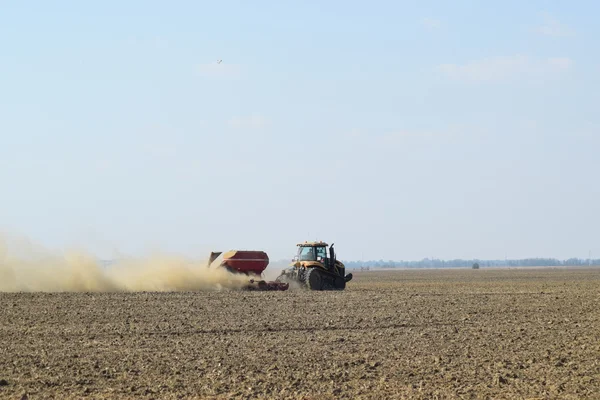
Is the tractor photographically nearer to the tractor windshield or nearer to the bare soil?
the tractor windshield

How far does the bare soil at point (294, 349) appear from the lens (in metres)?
14.7

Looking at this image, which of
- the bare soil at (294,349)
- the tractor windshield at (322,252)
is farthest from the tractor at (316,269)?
the bare soil at (294,349)

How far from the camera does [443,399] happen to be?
13.9 metres

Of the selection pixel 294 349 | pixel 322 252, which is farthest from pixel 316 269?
pixel 294 349

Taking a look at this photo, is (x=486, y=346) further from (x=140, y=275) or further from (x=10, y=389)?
(x=140, y=275)

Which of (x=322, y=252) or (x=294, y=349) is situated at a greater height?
(x=322, y=252)

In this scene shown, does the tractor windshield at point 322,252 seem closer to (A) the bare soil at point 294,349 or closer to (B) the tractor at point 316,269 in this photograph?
(B) the tractor at point 316,269

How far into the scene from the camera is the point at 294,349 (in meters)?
19.0

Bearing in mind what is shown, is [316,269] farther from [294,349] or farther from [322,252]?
[294,349]

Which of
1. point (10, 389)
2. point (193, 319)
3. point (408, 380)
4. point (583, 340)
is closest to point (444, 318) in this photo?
point (583, 340)

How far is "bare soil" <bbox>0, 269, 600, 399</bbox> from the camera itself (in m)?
14.7

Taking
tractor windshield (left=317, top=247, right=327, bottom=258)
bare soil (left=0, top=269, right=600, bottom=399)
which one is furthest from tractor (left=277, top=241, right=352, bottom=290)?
bare soil (left=0, top=269, right=600, bottom=399)

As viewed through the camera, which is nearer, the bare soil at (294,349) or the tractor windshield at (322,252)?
the bare soil at (294,349)

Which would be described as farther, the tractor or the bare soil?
the tractor
